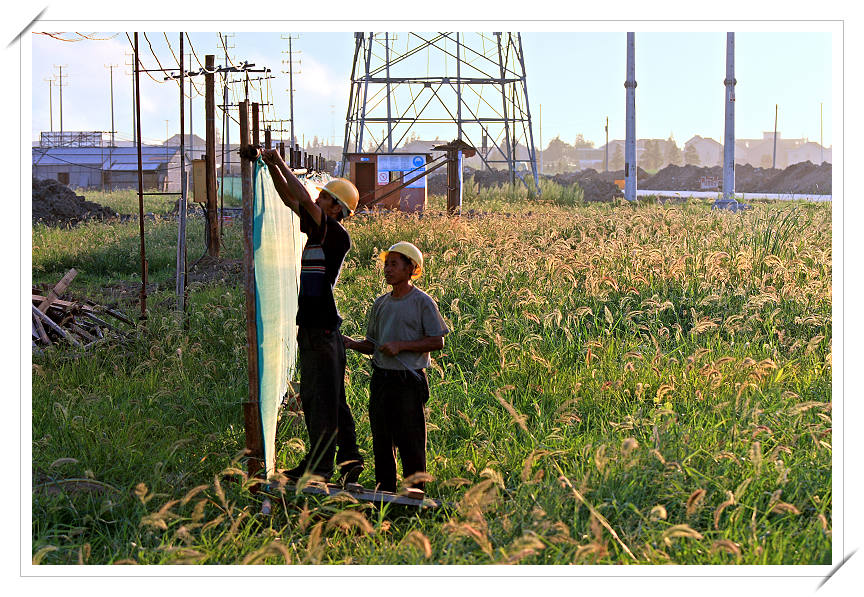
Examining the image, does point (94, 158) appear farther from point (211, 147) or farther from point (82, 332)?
point (82, 332)

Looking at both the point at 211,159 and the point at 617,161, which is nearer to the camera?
the point at 211,159

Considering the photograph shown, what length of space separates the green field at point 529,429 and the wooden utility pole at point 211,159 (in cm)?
279

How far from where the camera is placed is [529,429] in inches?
230

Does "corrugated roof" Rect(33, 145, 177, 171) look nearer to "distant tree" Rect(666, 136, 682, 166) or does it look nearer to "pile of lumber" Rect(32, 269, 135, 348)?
"pile of lumber" Rect(32, 269, 135, 348)

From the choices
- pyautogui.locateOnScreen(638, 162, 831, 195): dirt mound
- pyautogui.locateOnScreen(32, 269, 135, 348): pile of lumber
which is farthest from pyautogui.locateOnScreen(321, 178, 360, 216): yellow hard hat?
pyautogui.locateOnScreen(638, 162, 831, 195): dirt mound

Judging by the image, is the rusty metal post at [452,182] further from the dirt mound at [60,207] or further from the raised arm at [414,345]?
the raised arm at [414,345]

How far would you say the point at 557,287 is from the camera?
8.95 meters

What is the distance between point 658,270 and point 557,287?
3.89 feet

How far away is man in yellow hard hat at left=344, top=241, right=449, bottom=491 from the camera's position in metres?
4.70

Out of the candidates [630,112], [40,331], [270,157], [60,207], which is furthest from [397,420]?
[60,207]

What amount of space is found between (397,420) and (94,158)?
7092cm

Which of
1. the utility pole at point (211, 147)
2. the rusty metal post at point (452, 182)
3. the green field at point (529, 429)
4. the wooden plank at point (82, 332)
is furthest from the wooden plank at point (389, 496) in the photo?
the rusty metal post at point (452, 182)

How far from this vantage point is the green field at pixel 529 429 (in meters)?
4.02
